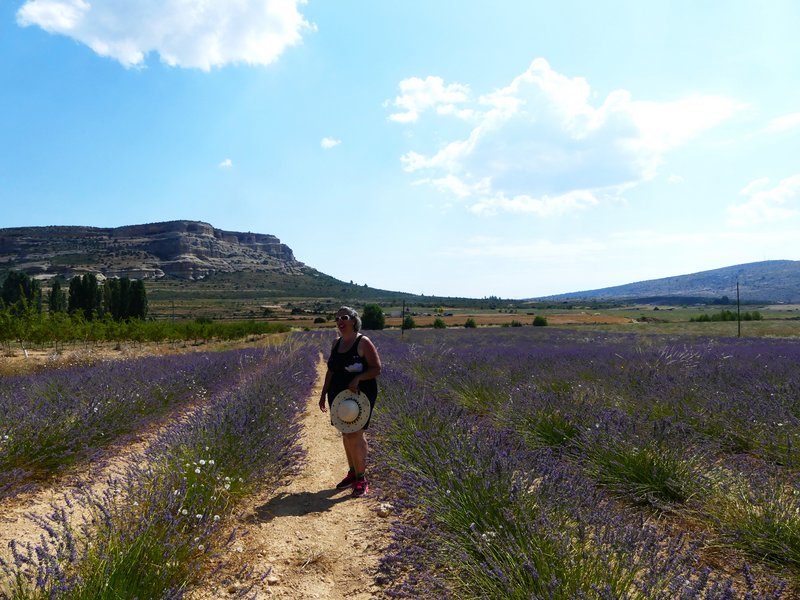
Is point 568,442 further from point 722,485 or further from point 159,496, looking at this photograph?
point 159,496

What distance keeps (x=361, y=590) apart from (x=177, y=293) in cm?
10912

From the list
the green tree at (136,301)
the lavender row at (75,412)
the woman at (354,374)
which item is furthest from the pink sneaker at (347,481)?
the green tree at (136,301)

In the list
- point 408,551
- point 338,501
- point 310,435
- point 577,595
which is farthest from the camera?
point 310,435

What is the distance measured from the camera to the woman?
4184 mm

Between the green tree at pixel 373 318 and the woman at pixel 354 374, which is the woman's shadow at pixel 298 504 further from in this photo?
the green tree at pixel 373 318

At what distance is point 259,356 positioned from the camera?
14961 mm

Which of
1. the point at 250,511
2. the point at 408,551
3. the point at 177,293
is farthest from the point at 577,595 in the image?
the point at 177,293

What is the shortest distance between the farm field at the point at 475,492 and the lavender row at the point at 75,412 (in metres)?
0.03

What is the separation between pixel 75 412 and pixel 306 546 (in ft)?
12.0

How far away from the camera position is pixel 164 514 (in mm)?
2498

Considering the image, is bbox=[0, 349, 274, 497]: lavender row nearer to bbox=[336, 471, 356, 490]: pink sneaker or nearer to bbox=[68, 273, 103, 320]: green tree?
bbox=[336, 471, 356, 490]: pink sneaker

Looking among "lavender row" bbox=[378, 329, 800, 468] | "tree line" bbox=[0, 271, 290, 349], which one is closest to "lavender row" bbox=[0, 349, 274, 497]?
"lavender row" bbox=[378, 329, 800, 468]

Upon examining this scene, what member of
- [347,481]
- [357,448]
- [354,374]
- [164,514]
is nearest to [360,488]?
[347,481]

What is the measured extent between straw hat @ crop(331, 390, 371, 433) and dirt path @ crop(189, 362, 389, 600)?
26.2 inches
